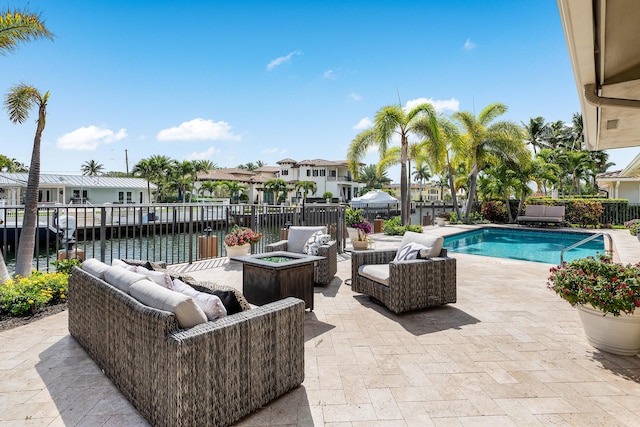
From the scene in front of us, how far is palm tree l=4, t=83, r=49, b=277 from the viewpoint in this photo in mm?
4117

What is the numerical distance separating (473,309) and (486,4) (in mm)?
6672

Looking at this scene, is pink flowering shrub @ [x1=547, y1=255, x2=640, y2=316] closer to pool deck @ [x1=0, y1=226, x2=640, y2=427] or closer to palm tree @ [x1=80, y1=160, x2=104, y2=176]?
pool deck @ [x1=0, y1=226, x2=640, y2=427]

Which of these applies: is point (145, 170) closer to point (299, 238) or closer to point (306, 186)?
point (306, 186)

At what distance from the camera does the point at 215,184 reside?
119ft

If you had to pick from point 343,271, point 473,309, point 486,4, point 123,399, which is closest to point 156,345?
point 123,399

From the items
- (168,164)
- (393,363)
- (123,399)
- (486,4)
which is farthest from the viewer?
(168,164)

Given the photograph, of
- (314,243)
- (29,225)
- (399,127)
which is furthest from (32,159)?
(399,127)

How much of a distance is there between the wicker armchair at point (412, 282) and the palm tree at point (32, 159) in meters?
4.17

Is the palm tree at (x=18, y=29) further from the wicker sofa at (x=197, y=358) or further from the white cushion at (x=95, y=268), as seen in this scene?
the wicker sofa at (x=197, y=358)

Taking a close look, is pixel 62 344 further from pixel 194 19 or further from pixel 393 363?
pixel 194 19

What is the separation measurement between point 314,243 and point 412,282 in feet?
5.70

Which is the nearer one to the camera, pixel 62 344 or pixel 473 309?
pixel 62 344

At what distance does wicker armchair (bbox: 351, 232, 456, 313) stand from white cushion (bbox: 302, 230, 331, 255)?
2.86ft

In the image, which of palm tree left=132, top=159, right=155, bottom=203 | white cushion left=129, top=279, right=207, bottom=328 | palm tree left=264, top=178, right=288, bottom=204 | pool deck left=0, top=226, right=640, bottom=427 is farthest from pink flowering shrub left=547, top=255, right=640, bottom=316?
palm tree left=264, top=178, right=288, bottom=204
